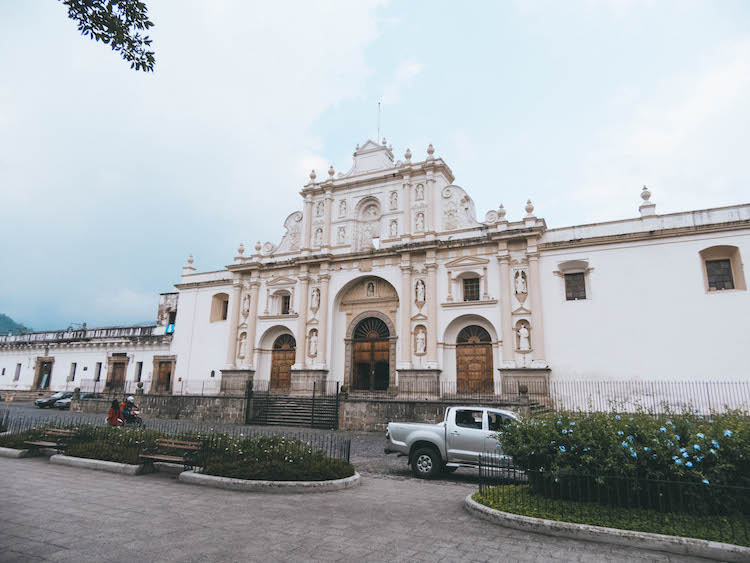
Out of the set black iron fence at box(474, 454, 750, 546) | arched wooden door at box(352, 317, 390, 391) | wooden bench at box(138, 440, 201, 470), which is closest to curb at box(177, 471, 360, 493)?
wooden bench at box(138, 440, 201, 470)

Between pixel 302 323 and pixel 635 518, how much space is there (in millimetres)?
20384

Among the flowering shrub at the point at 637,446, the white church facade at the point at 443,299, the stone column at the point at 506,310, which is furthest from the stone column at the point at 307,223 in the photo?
the flowering shrub at the point at 637,446

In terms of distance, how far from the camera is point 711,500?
6160 millimetres

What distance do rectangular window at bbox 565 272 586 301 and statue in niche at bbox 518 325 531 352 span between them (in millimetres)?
2367

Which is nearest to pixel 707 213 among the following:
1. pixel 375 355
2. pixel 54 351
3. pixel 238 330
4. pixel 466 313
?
pixel 466 313

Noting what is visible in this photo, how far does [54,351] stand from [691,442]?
41149 mm

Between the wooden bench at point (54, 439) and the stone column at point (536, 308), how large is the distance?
16453 mm

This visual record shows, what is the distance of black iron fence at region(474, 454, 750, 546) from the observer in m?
5.76

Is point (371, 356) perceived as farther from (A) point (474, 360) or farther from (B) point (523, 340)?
(B) point (523, 340)

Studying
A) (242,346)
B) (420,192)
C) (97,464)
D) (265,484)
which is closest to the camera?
(265,484)

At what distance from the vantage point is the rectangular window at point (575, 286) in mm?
20250

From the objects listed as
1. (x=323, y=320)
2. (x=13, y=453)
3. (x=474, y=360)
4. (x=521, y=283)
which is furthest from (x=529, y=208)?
(x=13, y=453)

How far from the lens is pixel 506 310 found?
2084 centimetres

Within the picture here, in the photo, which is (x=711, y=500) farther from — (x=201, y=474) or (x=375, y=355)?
(x=375, y=355)
